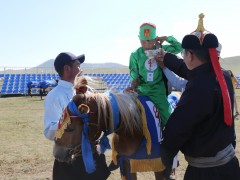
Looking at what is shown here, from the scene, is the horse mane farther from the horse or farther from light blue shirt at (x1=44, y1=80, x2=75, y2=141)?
light blue shirt at (x1=44, y1=80, x2=75, y2=141)

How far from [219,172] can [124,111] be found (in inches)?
43.0

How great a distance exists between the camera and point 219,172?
220 centimetres

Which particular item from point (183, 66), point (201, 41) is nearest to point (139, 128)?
point (183, 66)

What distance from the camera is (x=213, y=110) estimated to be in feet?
6.70

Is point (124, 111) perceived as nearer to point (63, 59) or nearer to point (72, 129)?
point (72, 129)

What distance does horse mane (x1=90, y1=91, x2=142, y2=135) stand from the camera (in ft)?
9.45

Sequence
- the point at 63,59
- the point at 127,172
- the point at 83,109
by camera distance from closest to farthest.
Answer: the point at 83,109 < the point at 63,59 < the point at 127,172

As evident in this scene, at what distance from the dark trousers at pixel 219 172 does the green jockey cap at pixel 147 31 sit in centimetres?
177

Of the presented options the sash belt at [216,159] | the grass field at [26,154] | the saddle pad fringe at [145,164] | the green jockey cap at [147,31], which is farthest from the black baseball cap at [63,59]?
the grass field at [26,154]

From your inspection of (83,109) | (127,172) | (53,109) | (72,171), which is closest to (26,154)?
(127,172)

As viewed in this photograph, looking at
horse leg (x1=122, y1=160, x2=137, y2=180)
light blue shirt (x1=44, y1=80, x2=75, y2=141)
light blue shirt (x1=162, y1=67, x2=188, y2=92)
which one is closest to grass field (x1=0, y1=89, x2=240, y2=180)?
horse leg (x1=122, y1=160, x2=137, y2=180)

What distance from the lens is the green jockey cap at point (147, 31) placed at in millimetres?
3570

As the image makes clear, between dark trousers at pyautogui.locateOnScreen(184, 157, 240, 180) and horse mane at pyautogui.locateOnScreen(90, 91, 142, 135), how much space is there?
0.93 metres

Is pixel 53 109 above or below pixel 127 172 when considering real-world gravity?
above
